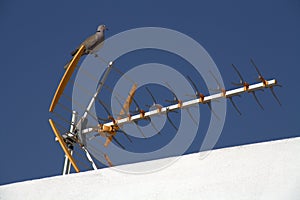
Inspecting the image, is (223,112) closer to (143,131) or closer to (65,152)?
(143,131)

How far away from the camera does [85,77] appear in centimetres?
984

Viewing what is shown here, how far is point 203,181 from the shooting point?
686cm

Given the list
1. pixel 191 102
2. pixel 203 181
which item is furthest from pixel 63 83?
pixel 203 181

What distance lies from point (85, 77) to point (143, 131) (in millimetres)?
1185

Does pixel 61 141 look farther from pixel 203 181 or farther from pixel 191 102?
pixel 203 181

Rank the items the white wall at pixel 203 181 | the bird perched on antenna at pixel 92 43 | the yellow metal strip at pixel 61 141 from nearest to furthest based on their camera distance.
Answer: the white wall at pixel 203 181 → the yellow metal strip at pixel 61 141 → the bird perched on antenna at pixel 92 43

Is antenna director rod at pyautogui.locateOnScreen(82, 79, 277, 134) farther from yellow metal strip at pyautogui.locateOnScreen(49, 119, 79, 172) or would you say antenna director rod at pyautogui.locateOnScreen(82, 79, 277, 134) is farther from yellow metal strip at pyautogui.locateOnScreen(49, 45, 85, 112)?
yellow metal strip at pyautogui.locateOnScreen(49, 45, 85, 112)

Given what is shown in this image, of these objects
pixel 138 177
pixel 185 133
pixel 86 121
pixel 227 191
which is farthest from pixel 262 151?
pixel 86 121

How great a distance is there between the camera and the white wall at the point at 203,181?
655 centimetres

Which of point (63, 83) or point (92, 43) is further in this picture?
point (92, 43)

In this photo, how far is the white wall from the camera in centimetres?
655

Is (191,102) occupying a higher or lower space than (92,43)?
lower

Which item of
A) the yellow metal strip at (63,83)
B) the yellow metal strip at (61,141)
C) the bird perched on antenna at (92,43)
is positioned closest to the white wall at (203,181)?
the yellow metal strip at (61,141)

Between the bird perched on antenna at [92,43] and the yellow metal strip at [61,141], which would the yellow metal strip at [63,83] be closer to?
the yellow metal strip at [61,141]
